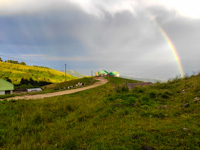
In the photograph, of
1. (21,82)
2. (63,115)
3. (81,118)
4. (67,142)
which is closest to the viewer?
(67,142)

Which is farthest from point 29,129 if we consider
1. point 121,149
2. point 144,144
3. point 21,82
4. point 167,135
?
point 21,82

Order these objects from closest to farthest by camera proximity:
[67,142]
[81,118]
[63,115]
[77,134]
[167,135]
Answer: [167,135] < [67,142] < [77,134] < [81,118] < [63,115]

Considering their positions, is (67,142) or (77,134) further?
Result: (77,134)

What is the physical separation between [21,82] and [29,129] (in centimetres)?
10044

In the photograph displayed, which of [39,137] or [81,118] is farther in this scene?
[81,118]

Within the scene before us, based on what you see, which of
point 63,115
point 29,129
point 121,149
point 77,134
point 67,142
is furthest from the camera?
point 63,115

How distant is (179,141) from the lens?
319 centimetres

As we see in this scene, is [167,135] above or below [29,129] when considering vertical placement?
above

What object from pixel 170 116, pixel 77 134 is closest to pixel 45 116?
pixel 77 134

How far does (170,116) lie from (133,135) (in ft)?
9.54

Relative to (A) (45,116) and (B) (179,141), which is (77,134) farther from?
(B) (179,141)

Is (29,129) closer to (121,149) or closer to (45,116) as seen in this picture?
(45,116)

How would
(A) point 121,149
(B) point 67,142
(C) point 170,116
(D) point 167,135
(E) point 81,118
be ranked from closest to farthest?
(A) point 121,149 < (D) point 167,135 < (B) point 67,142 < (C) point 170,116 < (E) point 81,118

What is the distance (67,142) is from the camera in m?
3.84
